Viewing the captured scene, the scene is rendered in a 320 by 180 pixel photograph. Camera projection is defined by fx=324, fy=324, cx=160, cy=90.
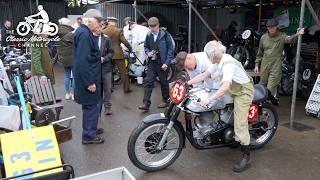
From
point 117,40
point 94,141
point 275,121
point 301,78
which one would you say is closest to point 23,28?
point 117,40

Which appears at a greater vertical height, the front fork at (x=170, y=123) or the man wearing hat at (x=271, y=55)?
the man wearing hat at (x=271, y=55)

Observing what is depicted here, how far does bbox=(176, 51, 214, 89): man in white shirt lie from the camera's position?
4113 mm

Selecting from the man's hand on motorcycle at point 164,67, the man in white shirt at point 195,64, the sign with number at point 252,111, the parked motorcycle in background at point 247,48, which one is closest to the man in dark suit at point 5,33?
the man's hand on motorcycle at point 164,67

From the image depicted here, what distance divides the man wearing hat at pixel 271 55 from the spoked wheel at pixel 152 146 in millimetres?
2901

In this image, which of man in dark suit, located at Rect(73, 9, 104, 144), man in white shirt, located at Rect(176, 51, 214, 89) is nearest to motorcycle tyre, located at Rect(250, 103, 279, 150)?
man in white shirt, located at Rect(176, 51, 214, 89)

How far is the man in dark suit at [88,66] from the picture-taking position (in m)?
4.10

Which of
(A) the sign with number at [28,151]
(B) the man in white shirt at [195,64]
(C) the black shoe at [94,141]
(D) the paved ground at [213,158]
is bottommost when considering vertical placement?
(D) the paved ground at [213,158]

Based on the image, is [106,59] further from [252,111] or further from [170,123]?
[252,111]

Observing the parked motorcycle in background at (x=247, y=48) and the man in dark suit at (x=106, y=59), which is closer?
the man in dark suit at (x=106, y=59)

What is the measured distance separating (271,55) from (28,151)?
458cm

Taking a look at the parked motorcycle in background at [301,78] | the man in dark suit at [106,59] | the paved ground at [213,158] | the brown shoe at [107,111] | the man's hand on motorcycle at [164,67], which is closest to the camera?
the paved ground at [213,158]

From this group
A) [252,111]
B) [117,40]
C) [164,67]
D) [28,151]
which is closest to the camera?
[28,151]

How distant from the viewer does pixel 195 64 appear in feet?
13.7

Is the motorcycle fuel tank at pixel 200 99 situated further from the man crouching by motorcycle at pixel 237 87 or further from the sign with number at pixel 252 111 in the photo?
the sign with number at pixel 252 111
